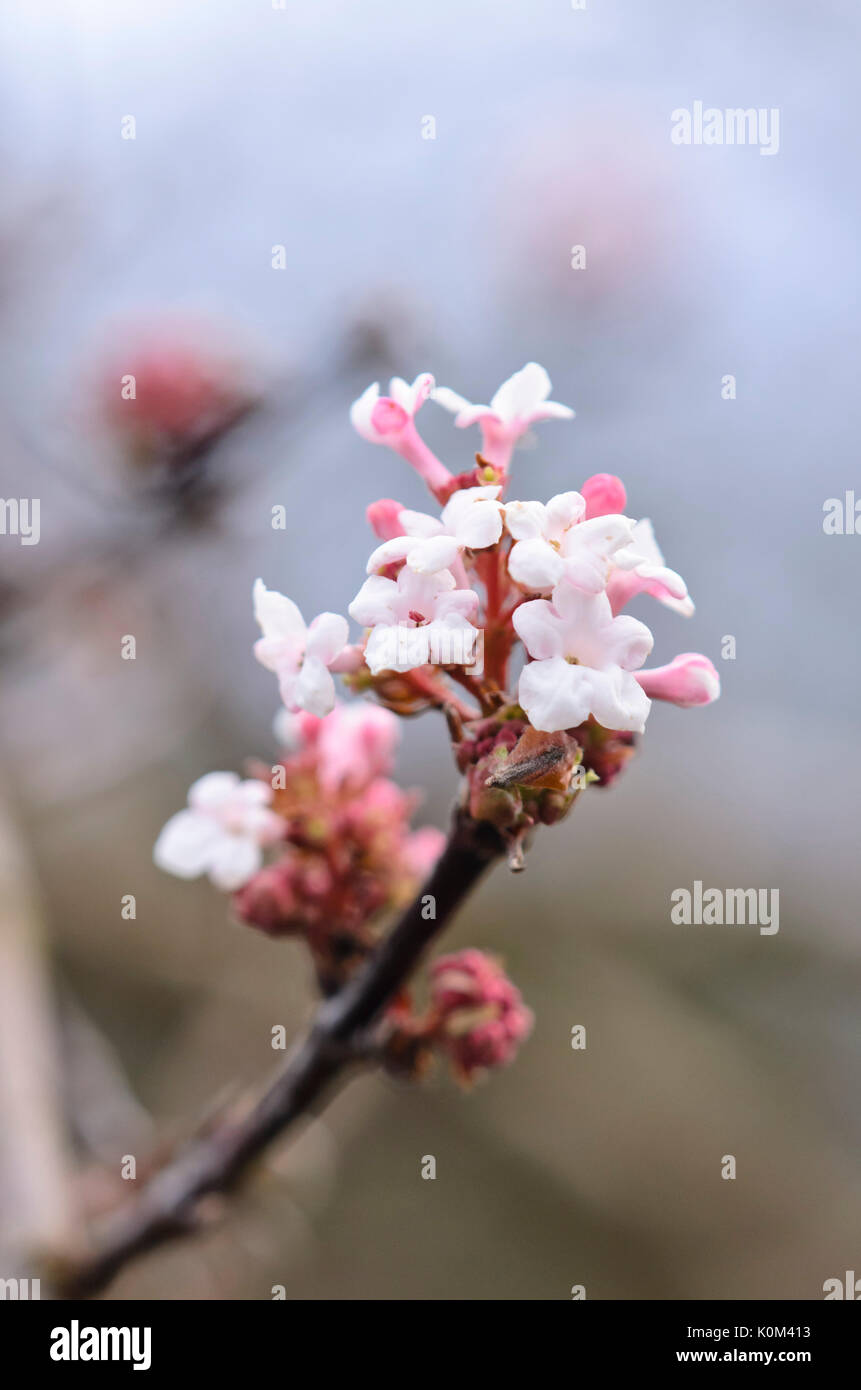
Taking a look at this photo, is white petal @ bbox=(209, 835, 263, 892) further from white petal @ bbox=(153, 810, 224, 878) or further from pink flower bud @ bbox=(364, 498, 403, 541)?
pink flower bud @ bbox=(364, 498, 403, 541)

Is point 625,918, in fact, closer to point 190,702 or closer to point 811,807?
point 811,807

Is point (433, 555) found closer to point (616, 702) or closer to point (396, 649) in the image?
point (396, 649)

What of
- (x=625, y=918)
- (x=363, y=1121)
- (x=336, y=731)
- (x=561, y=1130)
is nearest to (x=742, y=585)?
(x=625, y=918)

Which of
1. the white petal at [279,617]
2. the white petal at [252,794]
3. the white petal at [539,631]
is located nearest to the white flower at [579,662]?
the white petal at [539,631]

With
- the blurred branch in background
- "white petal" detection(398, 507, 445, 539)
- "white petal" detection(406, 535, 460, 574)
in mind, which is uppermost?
"white petal" detection(398, 507, 445, 539)

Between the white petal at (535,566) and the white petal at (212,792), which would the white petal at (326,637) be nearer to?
the white petal at (535,566)

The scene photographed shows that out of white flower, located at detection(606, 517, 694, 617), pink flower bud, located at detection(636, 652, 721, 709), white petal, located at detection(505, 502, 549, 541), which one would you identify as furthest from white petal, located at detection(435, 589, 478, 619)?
pink flower bud, located at detection(636, 652, 721, 709)

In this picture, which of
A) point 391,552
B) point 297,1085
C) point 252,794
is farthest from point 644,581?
point 297,1085

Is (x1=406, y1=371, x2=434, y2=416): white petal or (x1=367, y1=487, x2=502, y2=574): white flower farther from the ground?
(x1=406, y1=371, x2=434, y2=416): white petal

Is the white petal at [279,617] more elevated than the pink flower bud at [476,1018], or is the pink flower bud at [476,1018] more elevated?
the white petal at [279,617]
